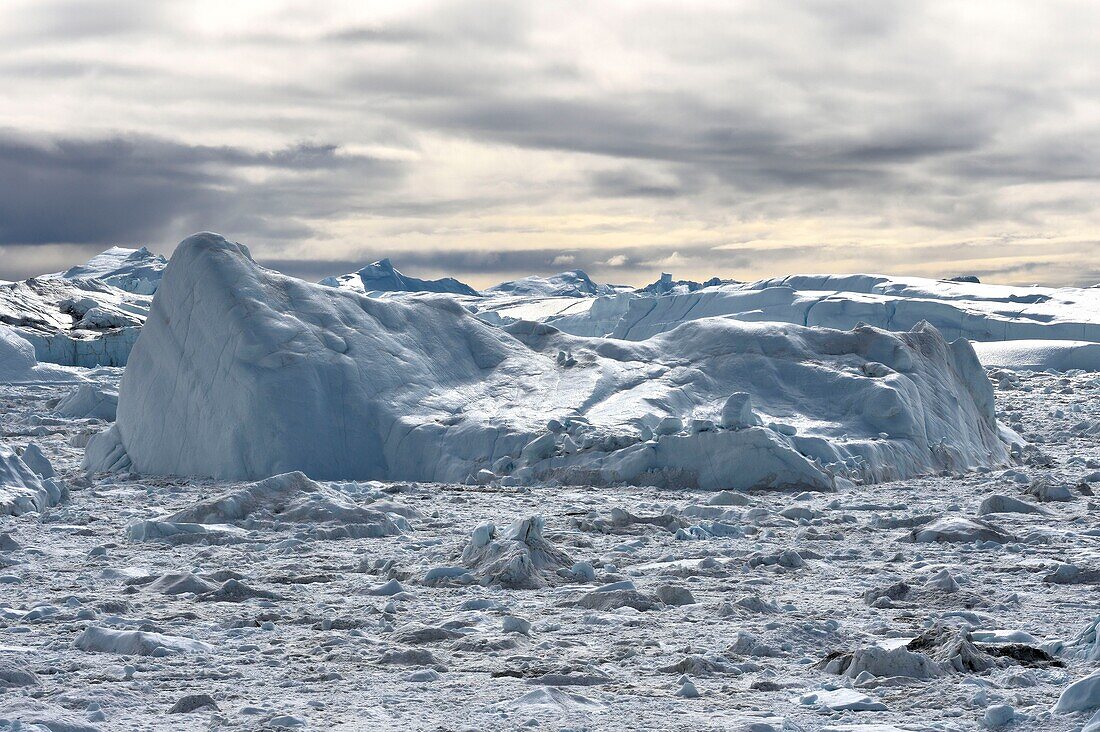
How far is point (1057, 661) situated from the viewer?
454cm

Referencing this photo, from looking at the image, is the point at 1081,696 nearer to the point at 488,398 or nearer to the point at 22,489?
the point at 22,489

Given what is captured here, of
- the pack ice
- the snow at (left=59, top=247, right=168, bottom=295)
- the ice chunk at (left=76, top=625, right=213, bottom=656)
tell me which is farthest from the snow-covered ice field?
the snow at (left=59, top=247, right=168, bottom=295)

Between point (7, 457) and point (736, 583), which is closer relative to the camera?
point (736, 583)

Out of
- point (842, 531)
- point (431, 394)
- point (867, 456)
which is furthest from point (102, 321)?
point (842, 531)

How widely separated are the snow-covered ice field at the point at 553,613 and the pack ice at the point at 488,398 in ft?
4.38

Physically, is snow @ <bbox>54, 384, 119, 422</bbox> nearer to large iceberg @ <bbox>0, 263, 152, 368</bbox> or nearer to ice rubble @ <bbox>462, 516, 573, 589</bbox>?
large iceberg @ <bbox>0, 263, 152, 368</bbox>

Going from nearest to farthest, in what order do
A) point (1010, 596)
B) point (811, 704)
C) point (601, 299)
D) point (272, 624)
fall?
point (811, 704), point (272, 624), point (1010, 596), point (601, 299)

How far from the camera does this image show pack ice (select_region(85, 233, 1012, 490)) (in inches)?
453

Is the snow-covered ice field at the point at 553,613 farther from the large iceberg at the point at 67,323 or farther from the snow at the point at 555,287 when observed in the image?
the snow at the point at 555,287

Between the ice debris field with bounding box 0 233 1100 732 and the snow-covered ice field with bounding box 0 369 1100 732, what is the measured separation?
2 cm

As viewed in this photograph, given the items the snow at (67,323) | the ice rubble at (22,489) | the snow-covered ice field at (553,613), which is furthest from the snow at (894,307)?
the ice rubble at (22,489)

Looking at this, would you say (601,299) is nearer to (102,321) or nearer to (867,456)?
(102,321)

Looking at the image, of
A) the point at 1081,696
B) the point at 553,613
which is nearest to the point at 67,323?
the point at 553,613

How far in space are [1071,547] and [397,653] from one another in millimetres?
4797
